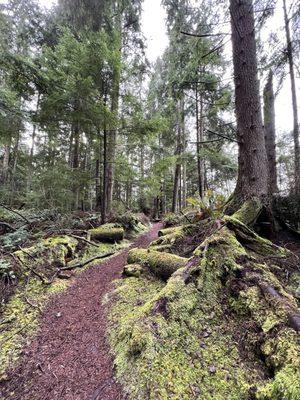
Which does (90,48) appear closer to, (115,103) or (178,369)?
(115,103)

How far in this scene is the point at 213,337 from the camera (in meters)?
2.24

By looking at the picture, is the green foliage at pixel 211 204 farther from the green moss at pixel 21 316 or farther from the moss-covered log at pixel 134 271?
the green moss at pixel 21 316

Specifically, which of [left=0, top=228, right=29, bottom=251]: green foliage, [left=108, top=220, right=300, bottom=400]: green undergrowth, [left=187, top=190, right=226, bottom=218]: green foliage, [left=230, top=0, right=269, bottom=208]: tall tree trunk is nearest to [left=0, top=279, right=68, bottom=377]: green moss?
[left=108, top=220, right=300, bottom=400]: green undergrowth

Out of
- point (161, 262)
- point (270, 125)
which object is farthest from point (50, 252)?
point (270, 125)

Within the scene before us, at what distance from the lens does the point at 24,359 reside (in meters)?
2.50

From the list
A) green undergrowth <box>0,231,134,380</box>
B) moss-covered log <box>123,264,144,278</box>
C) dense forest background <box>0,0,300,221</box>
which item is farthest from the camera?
dense forest background <box>0,0,300,221</box>

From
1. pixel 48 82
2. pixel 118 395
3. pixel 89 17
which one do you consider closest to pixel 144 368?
pixel 118 395

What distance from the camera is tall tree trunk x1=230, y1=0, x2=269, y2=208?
482 cm

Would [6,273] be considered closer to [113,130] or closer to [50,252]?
[50,252]

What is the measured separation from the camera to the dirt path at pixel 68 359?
2.03 m

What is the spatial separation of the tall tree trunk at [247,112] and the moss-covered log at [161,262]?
207cm

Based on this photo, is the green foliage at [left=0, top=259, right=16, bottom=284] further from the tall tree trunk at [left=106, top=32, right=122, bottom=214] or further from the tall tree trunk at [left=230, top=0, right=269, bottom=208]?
the tall tree trunk at [left=106, top=32, right=122, bottom=214]

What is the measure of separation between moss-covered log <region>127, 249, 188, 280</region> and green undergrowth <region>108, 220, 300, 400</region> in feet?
1.79

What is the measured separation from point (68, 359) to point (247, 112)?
5607mm
